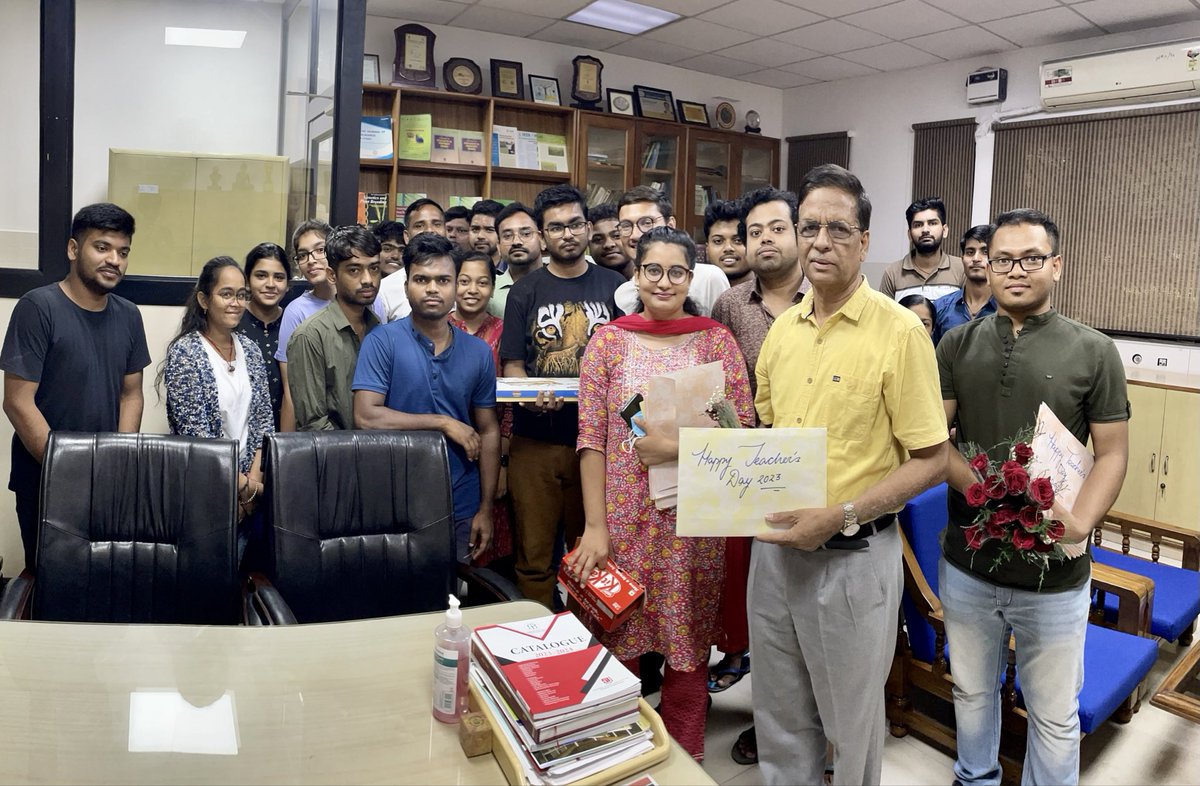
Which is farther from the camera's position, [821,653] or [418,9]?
[418,9]

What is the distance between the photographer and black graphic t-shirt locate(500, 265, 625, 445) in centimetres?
254

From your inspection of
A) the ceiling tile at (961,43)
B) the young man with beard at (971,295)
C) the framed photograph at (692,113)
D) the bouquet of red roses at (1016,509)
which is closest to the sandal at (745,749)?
the bouquet of red roses at (1016,509)

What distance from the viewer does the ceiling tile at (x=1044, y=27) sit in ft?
16.1

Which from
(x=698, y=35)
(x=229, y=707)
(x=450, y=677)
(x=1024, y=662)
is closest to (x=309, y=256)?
(x=229, y=707)

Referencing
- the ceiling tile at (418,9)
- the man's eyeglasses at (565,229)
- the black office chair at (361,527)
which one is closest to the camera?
the black office chair at (361,527)

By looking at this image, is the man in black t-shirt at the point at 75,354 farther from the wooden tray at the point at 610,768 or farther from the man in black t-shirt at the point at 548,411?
the wooden tray at the point at 610,768

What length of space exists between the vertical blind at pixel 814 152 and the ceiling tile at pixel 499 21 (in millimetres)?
2483

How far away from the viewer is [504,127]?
5730 mm

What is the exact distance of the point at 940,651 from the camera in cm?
250

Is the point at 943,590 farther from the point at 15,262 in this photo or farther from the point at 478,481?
the point at 15,262

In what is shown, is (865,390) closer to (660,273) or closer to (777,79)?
(660,273)

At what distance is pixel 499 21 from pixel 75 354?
4.06 m

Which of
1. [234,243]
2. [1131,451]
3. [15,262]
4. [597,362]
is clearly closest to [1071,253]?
[1131,451]

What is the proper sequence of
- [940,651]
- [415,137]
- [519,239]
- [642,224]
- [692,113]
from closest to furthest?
[940,651], [642,224], [519,239], [415,137], [692,113]
